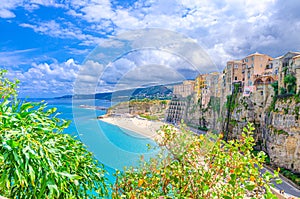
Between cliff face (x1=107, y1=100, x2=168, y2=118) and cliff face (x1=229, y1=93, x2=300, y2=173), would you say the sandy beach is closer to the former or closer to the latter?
cliff face (x1=107, y1=100, x2=168, y2=118)

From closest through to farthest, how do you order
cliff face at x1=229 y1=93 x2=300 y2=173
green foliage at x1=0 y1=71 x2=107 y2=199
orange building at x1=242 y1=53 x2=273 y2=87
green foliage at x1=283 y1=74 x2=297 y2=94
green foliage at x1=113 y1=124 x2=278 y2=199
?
green foliage at x1=0 y1=71 x2=107 y2=199, green foliage at x1=113 y1=124 x2=278 y2=199, cliff face at x1=229 y1=93 x2=300 y2=173, green foliage at x1=283 y1=74 x2=297 y2=94, orange building at x1=242 y1=53 x2=273 y2=87

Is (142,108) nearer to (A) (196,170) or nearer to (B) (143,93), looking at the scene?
(B) (143,93)

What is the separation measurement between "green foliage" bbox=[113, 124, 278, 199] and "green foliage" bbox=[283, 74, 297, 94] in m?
15.3

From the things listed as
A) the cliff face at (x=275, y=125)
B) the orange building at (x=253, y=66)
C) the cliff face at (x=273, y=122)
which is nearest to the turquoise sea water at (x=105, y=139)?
the cliff face at (x=273, y=122)

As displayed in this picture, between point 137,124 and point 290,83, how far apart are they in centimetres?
1547

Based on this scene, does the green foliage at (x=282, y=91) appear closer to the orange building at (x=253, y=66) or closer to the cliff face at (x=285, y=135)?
the cliff face at (x=285, y=135)

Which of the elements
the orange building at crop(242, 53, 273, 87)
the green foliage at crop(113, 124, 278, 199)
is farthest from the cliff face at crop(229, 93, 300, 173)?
the green foliage at crop(113, 124, 278, 199)

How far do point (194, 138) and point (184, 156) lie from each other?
0.66 feet

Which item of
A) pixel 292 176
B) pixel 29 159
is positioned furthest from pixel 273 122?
pixel 29 159

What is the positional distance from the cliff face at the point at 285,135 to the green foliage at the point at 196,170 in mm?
14112

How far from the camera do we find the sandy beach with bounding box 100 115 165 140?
115 inches

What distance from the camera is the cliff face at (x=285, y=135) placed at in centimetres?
1398

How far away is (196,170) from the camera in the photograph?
192 centimetres

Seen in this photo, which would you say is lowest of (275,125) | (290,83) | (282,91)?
(275,125)
